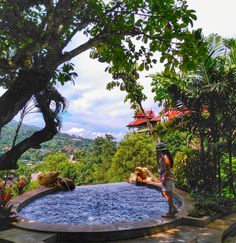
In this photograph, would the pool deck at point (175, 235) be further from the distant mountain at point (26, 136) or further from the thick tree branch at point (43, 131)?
the thick tree branch at point (43, 131)

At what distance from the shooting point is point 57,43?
4336 mm

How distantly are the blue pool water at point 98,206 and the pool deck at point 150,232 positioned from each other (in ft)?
3.25

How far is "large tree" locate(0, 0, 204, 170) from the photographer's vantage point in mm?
3875

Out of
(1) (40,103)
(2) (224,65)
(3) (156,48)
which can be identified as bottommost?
(1) (40,103)

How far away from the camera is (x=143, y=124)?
62594 mm

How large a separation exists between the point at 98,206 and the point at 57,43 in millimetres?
7572

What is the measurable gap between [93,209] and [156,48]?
21.2 ft

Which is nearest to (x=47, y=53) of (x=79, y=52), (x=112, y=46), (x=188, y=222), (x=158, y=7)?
(x=79, y=52)

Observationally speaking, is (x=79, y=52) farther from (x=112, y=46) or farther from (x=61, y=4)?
(x=112, y=46)

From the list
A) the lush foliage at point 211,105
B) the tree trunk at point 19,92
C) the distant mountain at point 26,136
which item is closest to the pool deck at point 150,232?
the distant mountain at point 26,136

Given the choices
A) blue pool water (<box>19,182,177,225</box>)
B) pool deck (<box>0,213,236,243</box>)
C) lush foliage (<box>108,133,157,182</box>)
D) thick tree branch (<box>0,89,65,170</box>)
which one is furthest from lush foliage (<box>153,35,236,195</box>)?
lush foliage (<box>108,133,157,182</box>)

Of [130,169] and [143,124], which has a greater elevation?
[143,124]

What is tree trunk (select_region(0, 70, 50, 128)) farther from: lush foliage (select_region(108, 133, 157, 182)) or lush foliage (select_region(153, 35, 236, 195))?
lush foliage (select_region(108, 133, 157, 182))

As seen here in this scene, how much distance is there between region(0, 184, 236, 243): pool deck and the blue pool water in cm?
99
